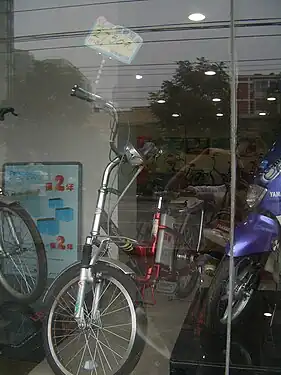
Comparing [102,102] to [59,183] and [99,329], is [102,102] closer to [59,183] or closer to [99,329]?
[59,183]

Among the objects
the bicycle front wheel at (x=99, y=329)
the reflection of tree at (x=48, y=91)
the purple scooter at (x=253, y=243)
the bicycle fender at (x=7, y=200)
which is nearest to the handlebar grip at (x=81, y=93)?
the reflection of tree at (x=48, y=91)

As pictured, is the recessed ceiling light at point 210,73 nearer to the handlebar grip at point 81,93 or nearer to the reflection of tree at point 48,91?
the reflection of tree at point 48,91

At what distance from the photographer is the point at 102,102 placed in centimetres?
315

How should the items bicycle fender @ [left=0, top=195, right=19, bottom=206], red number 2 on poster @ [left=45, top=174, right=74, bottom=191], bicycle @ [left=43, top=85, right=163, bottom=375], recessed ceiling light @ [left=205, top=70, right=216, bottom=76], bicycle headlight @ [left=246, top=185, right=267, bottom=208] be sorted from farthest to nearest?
1. recessed ceiling light @ [left=205, top=70, right=216, bottom=76]
2. red number 2 on poster @ [left=45, top=174, right=74, bottom=191]
3. bicycle fender @ [left=0, top=195, right=19, bottom=206]
4. bicycle headlight @ [left=246, top=185, right=267, bottom=208]
5. bicycle @ [left=43, top=85, right=163, bottom=375]

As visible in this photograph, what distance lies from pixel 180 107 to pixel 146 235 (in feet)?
7.49

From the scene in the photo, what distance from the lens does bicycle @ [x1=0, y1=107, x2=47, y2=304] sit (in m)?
3.01

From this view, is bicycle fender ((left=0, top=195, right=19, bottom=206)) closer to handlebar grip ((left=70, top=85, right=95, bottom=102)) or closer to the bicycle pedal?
handlebar grip ((left=70, top=85, right=95, bottom=102))

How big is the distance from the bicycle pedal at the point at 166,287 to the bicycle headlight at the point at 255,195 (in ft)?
2.57

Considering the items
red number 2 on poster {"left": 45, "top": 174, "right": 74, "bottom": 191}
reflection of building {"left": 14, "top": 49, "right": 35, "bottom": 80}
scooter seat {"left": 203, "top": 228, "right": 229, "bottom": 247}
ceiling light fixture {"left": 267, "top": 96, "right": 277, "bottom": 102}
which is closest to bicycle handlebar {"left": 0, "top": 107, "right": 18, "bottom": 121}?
reflection of building {"left": 14, "top": 49, "right": 35, "bottom": 80}

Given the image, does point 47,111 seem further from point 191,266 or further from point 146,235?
point 191,266

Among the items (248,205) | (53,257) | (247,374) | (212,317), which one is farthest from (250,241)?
(53,257)

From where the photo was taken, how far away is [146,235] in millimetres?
2861

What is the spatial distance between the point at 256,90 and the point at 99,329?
99.0 inches

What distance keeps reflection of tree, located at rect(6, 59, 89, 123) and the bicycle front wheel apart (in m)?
1.71
